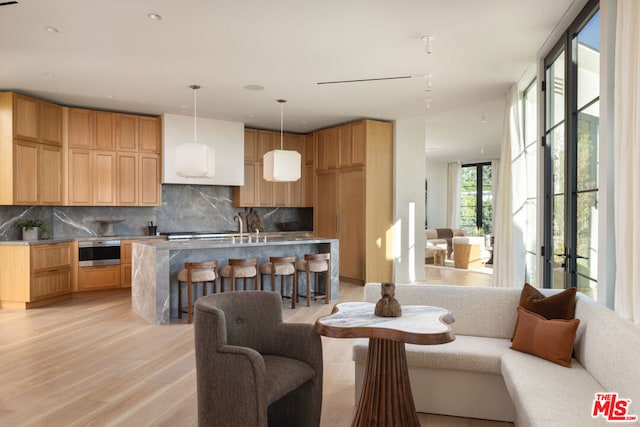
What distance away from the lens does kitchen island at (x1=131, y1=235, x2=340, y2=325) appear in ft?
17.4

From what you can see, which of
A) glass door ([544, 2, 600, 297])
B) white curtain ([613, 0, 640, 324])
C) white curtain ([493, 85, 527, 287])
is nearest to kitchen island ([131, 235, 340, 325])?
white curtain ([493, 85, 527, 287])

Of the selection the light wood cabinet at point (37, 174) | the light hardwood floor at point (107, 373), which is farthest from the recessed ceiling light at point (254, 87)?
the light wood cabinet at point (37, 174)

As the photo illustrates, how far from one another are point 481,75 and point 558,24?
4.90ft

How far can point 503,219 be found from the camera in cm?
602

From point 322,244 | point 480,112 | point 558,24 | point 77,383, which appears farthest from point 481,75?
point 77,383

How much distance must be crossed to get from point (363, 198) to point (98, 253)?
14.0 feet

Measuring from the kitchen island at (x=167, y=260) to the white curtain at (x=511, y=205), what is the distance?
251 centimetres

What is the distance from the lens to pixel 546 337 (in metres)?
2.78

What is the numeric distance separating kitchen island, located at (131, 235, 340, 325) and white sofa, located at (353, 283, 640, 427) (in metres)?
2.78

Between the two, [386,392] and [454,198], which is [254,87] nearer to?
[386,392]

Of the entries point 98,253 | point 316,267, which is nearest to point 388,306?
point 316,267

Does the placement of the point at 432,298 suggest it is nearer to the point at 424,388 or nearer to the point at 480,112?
the point at 424,388

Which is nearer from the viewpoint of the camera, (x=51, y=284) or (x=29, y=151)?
(x=29, y=151)

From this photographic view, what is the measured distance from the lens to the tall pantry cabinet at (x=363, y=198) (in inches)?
311
